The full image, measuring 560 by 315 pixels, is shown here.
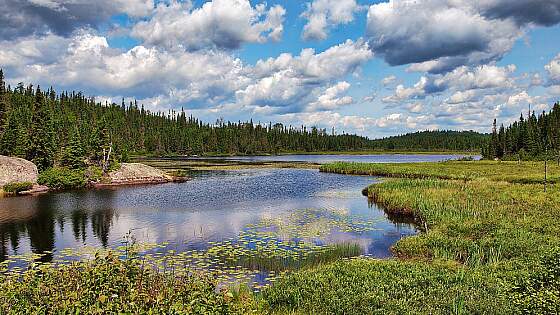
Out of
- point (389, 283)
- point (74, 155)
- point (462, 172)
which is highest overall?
point (74, 155)

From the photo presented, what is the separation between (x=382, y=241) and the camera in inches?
1108

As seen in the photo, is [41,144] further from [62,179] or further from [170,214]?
[170,214]

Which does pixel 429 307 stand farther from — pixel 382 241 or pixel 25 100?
pixel 25 100

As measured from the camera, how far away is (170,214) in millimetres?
39125

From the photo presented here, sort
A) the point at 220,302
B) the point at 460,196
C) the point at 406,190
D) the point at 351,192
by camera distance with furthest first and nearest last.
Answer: the point at 351,192
the point at 406,190
the point at 460,196
the point at 220,302

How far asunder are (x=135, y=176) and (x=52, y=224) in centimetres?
3687

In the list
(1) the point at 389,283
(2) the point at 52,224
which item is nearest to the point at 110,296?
(1) the point at 389,283

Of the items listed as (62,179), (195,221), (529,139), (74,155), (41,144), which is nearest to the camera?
(195,221)

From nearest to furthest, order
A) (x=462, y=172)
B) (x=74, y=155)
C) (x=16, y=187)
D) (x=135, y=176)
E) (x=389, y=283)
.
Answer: (x=389, y=283), (x=16, y=187), (x=74, y=155), (x=135, y=176), (x=462, y=172)

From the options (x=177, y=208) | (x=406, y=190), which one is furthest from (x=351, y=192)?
(x=177, y=208)

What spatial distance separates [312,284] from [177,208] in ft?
96.0

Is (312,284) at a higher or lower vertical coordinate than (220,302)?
lower

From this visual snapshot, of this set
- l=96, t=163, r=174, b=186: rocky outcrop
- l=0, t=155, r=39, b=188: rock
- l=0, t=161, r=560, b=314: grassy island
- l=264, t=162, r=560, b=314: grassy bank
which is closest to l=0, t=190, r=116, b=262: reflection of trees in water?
l=0, t=155, r=39, b=188: rock

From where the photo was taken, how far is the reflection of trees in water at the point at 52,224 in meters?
27.2
